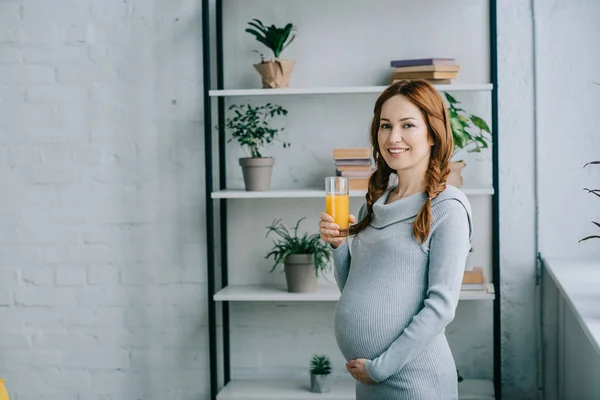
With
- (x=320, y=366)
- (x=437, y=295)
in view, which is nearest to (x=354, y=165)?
(x=320, y=366)

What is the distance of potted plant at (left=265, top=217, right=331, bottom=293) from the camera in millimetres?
2848

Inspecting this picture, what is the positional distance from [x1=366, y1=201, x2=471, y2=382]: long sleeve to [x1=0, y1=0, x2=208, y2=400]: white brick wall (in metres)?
1.45

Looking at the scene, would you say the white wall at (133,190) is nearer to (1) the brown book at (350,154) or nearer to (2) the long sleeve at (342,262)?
(1) the brown book at (350,154)

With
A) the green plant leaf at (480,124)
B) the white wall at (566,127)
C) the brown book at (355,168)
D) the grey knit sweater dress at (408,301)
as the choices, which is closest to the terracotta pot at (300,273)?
the brown book at (355,168)

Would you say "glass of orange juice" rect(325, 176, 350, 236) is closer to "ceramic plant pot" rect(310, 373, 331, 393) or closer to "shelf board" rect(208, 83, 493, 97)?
"shelf board" rect(208, 83, 493, 97)

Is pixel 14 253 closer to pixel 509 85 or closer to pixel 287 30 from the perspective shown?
pixel 287 30

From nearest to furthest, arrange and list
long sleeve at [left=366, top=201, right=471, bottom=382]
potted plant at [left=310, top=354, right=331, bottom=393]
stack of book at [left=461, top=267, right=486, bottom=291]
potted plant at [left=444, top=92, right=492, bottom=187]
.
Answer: long sleeve at [left=366, top=201, right=471, bottom=382] → potted plant at [left=444, top=92, right=492, bottom=187] → stack of book at [left=461, top=267, right=486, bottom=291] → potted plant at [left=310, top=354, right=331, bottom=393]

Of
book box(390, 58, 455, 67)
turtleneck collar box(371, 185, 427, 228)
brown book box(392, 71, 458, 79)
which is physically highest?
book box(390, 58, 455, 67)

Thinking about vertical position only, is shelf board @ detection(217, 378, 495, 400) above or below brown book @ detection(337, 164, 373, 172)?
below

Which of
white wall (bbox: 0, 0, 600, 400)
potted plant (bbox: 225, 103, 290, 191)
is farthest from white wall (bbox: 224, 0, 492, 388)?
potted plant (bbox: 225, 103, 290, 191)

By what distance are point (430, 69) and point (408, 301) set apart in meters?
1.16

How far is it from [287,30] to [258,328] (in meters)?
1.15

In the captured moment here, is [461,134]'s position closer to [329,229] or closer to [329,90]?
[329,90]

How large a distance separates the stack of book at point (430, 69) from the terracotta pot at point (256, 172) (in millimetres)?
562
